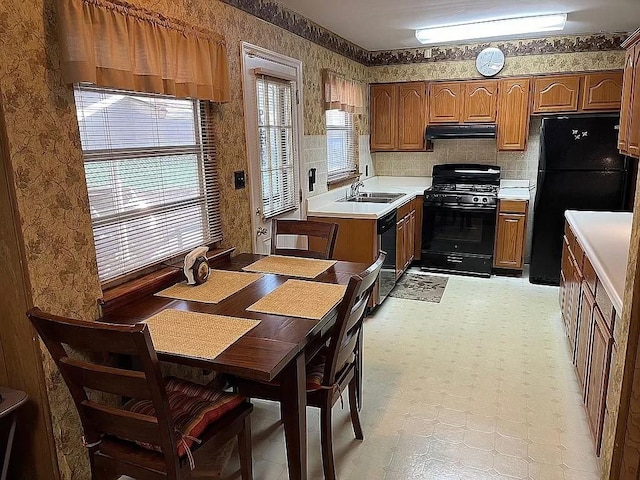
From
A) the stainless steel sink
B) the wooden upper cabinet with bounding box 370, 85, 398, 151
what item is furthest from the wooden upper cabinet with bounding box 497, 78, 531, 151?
Result: the stainless steel sink

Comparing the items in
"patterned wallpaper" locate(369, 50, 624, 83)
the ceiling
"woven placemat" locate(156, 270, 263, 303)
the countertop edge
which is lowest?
"woven placemat" locate(156, 270, 263, 303)

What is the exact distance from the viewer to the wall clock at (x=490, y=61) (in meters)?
4.85

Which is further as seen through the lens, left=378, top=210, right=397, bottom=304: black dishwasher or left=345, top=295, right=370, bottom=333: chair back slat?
left=378, top=210, right=397, bottom=304: black dishwasher

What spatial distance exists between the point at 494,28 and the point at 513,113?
1.10m

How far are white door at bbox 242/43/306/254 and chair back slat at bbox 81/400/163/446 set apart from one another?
173cm

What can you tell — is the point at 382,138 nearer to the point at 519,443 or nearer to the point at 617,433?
the point at 519,443

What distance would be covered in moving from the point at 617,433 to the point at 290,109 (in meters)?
2.89

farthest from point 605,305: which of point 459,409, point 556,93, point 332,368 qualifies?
point 556,93

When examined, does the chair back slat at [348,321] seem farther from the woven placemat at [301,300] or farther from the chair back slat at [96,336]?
the chair back slat at [96,336]

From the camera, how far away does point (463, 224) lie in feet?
16.0

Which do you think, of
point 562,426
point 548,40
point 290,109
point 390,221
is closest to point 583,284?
point 562,426

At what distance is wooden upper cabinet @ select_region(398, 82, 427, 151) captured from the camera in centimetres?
523

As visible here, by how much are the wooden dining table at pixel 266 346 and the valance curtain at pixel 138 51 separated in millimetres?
940

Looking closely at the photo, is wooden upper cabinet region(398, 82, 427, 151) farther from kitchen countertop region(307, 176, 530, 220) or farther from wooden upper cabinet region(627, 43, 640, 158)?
wooden upper cabinet region(627, 43, 640, 158)
